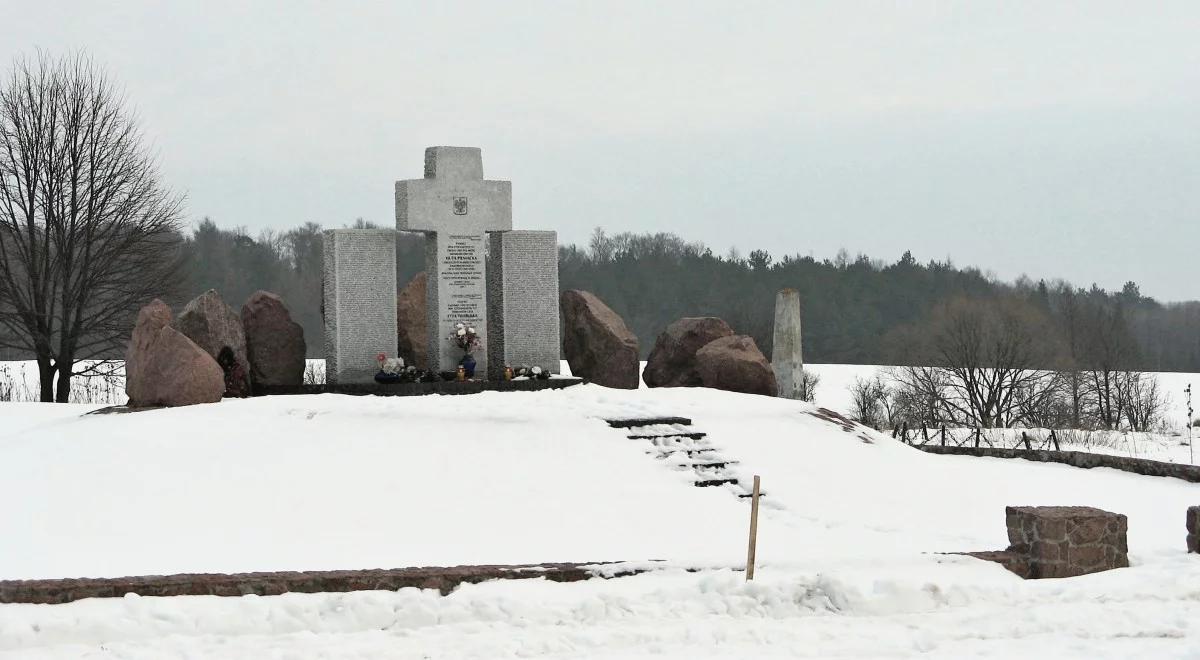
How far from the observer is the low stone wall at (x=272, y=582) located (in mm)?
6801

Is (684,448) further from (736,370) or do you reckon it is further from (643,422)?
(736,370)

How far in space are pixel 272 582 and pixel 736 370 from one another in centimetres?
1004

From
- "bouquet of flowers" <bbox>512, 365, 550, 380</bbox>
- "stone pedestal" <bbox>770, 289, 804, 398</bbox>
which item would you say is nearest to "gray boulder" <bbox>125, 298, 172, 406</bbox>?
"bouquet of flowers" <bbox>512, 365, 550, 380</bbox>

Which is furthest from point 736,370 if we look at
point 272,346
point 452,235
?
point 272,346

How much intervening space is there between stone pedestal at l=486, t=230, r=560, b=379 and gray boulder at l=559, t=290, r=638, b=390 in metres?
0.96

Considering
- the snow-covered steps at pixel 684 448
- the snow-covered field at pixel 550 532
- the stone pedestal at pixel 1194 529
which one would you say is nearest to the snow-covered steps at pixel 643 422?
the snow-covered steps at pixel 684 448

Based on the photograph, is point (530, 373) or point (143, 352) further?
point (530, 373)

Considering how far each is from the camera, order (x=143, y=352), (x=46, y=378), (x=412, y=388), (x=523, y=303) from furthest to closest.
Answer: (x=46, y=378) < (x=523, y=303) < (x=412, y=388) < (x=143, y=352)

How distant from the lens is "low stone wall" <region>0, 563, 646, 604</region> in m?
6.80

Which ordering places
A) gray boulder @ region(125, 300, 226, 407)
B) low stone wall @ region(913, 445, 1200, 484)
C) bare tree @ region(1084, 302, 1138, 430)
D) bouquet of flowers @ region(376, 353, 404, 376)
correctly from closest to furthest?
gray boulder @ region(125, 300, 226, 407) → low stone wall @ region(913, 445, 1200, 484) → bouquet of flowers @ region(376, 353, 404, 376) → bare tree @ region(1084, 302, 1138, 430)

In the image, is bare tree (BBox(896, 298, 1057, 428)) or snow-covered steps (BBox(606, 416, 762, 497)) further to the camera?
bare tree (BBox(896, 298, 1057, 428))

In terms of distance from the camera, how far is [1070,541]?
8.27 metres

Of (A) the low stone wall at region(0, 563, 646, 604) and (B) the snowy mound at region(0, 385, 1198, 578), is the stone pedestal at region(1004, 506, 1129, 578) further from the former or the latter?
(A) the low stone wall at region(0, 563, 646, 604)

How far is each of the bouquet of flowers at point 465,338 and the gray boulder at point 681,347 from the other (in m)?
3.24
